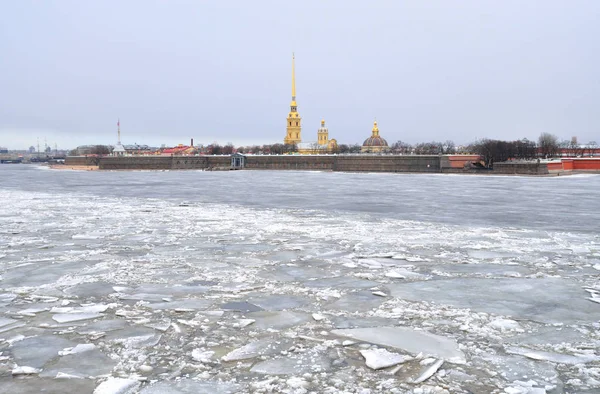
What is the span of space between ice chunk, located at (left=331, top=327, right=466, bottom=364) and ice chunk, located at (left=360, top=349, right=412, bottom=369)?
0.55 ft

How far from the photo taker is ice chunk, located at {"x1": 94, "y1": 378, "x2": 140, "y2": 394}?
3.92 meters

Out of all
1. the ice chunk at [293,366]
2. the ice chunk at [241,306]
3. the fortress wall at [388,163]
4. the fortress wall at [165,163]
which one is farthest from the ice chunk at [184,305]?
the fortress wall at [165,163]

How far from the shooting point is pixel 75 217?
49.0 ft

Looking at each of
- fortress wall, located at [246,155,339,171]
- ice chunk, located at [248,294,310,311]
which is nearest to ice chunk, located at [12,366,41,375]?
ice chunk, located at [248,294,310,311]

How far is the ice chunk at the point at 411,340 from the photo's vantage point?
4668 mm

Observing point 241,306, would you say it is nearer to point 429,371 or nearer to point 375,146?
point 429,371

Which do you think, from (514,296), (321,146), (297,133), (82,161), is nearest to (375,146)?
(321,146)

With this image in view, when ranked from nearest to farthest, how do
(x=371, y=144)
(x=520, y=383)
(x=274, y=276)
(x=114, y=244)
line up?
(x=520, y=383)
(x=274, y=276)
(x=114, y=244)
(x=371, y=144)

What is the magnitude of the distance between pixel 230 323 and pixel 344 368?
1.54 meters

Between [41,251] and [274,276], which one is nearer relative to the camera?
[274,276]

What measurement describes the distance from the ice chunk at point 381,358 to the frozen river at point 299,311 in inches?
0.7

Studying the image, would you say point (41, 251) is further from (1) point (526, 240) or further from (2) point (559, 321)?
(1) point (526, 240)

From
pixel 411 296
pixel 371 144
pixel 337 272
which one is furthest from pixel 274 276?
pixel 371 144

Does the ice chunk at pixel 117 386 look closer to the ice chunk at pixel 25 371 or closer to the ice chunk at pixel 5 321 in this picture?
the ice chunk at pixel 25 371
